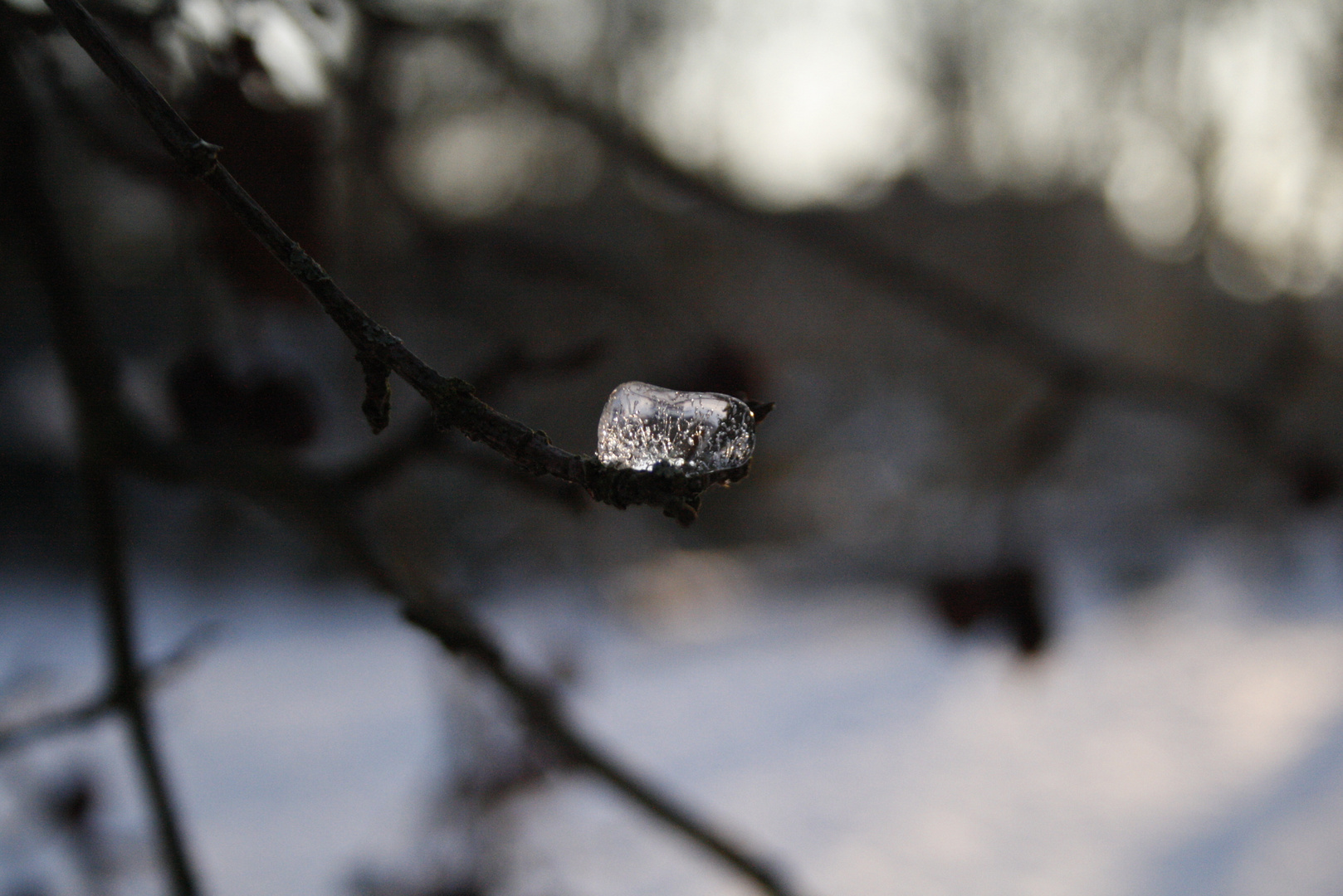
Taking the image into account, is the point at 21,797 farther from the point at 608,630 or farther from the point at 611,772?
the point at 608,630

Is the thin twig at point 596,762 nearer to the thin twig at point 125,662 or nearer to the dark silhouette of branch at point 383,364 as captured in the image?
the thin twig at point 125,662

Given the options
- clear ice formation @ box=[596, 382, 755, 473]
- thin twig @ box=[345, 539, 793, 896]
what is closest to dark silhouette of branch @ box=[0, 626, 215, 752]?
thin twig @ box=[345, 539, 793, 896]

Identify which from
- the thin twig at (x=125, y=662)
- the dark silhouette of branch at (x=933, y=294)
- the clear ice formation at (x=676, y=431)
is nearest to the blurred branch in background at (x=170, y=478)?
the thin twig at (x=125, y=662)

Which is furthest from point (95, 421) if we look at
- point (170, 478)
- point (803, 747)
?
point (803, 747)

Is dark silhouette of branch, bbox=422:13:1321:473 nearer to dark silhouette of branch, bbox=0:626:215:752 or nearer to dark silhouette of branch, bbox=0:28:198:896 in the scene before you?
dark silhouette of branch, bbox=0:28:198:896

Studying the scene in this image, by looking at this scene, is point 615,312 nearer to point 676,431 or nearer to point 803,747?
point 676,431

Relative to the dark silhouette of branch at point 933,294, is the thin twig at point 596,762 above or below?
below
